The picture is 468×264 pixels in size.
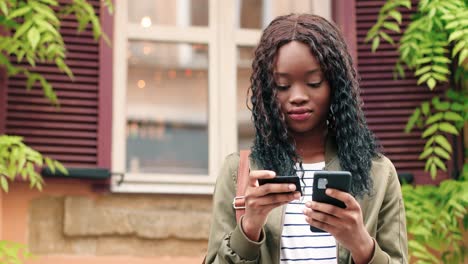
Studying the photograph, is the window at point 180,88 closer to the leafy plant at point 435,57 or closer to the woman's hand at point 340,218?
the leafy plant at point 435,57

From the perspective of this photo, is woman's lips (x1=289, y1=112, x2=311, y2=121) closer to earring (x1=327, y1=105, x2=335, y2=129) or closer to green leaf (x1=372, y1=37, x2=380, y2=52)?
earring (x1=327, y1=105, x2=335, y2=129)

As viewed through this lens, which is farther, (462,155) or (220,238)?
(462,155)

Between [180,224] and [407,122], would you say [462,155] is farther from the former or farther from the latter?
[180,224]

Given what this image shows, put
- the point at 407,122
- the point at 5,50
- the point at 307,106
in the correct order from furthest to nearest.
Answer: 1. the point at 407,122
2. the point at 5,50
3. the point at 307,106

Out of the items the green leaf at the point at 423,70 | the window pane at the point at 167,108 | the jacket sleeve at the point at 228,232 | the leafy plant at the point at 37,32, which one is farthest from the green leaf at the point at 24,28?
the jacket sleeve at the point at 228,232

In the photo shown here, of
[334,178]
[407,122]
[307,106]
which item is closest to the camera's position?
[334,178]

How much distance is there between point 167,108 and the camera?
598 centimetres

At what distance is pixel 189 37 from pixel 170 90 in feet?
1.15

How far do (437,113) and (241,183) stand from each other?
3464 millimetres

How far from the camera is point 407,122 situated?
586 cm

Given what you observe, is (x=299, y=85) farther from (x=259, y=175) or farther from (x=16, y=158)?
(x=16, y=158)

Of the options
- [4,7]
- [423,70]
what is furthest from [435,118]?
[4,7]

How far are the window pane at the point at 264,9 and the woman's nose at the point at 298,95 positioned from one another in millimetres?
3935

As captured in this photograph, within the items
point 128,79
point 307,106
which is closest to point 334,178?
point 307,106
